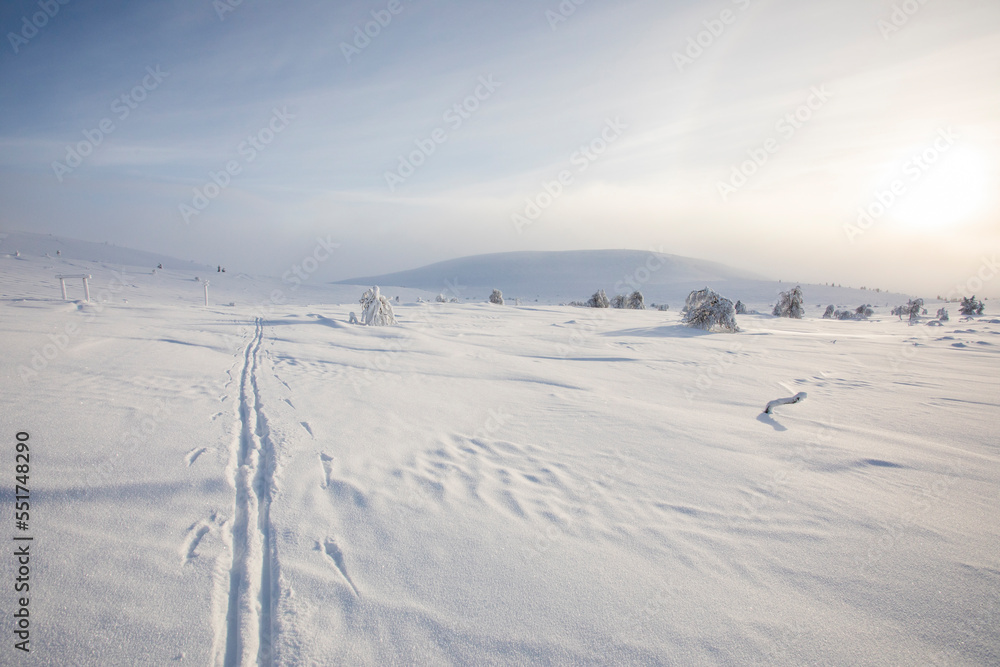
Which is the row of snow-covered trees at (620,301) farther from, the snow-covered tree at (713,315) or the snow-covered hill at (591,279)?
the snow-covered hill at (591,279)

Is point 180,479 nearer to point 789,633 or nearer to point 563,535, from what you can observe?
point 563,535

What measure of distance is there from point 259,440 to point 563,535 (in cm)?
296

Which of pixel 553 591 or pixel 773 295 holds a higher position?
pixel 773 295

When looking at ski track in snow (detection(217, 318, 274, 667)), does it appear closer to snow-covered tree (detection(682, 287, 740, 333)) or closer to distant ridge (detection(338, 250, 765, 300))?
snow-covered tree (detection(682, 287, 740, 333))

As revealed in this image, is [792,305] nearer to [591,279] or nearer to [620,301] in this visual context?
[620,301]

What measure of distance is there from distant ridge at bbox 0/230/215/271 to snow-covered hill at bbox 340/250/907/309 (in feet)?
118

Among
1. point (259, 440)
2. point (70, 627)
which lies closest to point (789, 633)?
point (70, 627)

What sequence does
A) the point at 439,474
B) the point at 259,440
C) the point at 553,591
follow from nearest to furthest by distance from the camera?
the point at 553,591 → the point at 439,474 → the point at 259,440

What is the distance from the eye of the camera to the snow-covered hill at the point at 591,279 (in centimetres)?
4869

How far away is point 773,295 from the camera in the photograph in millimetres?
45375

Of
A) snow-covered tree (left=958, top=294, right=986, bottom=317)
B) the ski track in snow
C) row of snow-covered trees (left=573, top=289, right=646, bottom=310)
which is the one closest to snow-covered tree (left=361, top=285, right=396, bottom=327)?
the ski track in snow

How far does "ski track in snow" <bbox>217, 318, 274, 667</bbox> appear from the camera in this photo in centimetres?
171

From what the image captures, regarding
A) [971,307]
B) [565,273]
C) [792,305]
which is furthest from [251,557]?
[565,273]

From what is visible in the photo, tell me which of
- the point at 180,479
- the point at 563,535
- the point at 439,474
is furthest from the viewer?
the point at 439,474
